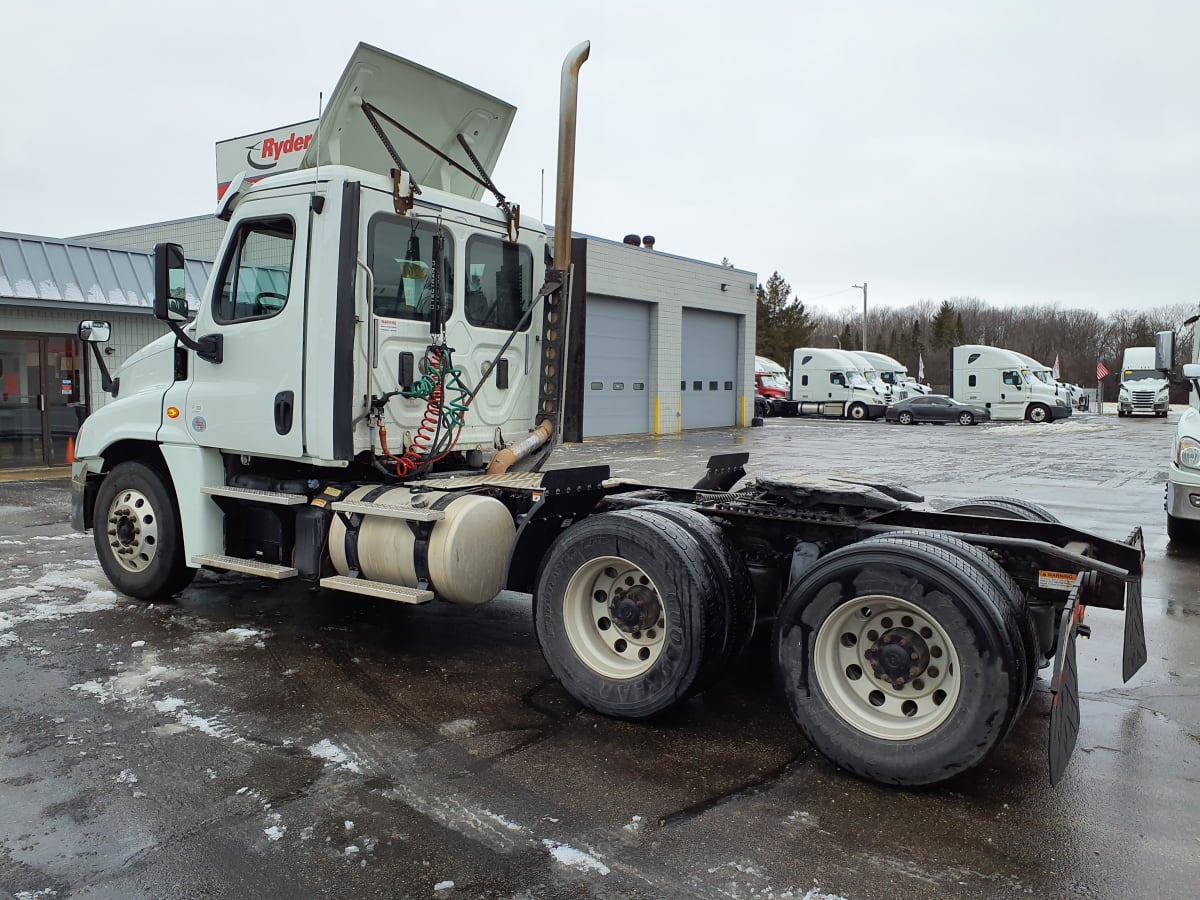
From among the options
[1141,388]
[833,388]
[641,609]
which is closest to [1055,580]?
[641,609]

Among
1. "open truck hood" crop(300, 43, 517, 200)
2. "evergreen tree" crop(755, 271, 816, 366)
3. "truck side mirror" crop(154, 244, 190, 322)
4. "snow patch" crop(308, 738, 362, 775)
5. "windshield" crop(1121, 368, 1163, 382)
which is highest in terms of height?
"evergreen tree" crop(755, 271, 816, 366)

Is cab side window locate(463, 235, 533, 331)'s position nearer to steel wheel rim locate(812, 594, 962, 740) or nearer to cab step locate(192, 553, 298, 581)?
cab step locate(192, 553, 298, 581)

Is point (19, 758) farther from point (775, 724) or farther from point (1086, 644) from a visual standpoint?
point (1086, 644)

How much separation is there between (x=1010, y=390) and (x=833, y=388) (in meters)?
7.57

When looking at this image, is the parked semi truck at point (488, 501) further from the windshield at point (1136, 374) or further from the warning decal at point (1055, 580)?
the windshield at point (1136, 374)

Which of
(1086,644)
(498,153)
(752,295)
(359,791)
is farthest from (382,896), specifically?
(752,295)

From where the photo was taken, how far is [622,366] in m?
29.3

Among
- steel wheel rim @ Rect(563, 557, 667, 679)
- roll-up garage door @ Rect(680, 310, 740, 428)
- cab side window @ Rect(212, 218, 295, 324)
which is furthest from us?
roll-up garage door @ Rect(680, 310, 740, 428)

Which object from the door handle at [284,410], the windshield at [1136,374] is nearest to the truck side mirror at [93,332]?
the door handle at [284,410]

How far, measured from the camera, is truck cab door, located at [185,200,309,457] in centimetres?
583

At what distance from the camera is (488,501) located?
18.3 feet

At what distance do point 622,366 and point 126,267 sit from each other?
50.0ft

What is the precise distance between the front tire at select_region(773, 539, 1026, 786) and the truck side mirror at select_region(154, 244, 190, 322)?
4504mm

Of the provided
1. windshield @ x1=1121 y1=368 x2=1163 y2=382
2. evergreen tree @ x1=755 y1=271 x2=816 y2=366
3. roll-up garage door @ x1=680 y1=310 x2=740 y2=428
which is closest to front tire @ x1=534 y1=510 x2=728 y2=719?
roll-up garage door @ x1=680 y1=310 x2=740 y2=428
